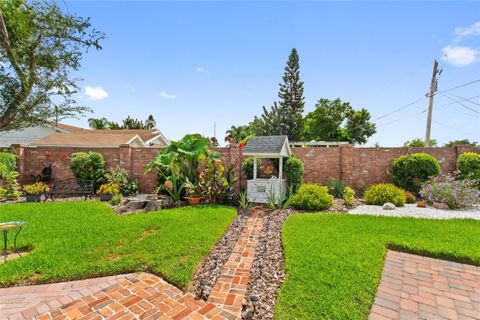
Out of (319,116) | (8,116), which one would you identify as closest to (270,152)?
→ (8,116)

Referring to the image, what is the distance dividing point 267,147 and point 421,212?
5.44 m

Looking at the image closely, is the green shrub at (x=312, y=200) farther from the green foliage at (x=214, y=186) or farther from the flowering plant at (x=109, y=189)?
the flowering plant at (x=109, y=189)

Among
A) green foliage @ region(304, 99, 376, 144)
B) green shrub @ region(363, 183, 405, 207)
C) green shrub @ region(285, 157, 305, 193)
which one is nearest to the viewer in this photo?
green shrub @ region(363, 183, 405, 207)

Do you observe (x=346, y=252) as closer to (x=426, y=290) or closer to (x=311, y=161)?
(x=426, y=290)

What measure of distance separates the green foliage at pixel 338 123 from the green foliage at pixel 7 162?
27.7 meters

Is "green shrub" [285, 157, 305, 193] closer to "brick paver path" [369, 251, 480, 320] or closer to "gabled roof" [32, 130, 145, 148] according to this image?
"brick paver path" [369, 251, 480, 320]

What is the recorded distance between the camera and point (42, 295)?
10.1 ft

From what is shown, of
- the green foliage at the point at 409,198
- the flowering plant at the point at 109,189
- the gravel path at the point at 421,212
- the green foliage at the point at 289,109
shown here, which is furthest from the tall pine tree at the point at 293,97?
the flowering plant at the point at 109,189

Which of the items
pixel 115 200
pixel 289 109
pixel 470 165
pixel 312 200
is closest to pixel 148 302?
pixel 312 200

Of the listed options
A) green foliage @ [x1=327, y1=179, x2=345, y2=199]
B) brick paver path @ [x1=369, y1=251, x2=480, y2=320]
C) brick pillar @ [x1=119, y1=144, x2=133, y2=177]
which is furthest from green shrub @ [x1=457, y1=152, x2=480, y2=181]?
brick pillar @ [x1=119, y1=144, x2=133, y2=177]

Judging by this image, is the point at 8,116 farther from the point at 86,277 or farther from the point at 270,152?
the point at 270,152

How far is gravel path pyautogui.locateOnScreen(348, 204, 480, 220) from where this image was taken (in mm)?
6695

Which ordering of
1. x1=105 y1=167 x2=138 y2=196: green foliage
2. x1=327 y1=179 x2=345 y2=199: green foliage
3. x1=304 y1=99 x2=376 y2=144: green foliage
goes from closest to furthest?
1. x1=327 y1=179 x2=345 y2=199: green foliage
2. x1=105 y1=167 x2=138 y2=196: green foliage
3. x1=304 y1=99 x2=376 y2=144: green foliage

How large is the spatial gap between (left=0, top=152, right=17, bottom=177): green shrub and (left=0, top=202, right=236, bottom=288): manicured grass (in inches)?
137
